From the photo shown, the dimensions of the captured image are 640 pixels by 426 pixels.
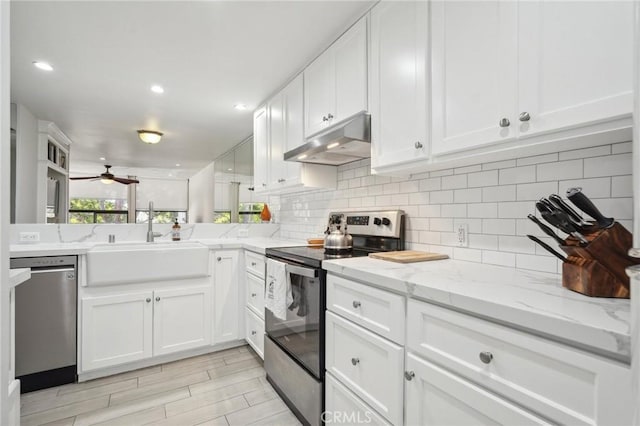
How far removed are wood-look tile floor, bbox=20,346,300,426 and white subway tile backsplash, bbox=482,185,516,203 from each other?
5.36ft

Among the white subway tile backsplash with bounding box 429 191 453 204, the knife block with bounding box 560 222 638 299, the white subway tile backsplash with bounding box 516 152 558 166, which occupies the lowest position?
the knife block with bounding box 560 222 638 299

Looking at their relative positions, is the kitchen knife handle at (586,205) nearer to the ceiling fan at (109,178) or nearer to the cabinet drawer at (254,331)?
the cabinet drawer at (254,331)

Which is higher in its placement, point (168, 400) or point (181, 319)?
point (181, 319)

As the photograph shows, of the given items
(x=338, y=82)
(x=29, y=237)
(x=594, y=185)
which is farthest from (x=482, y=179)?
(x=29, y=237)

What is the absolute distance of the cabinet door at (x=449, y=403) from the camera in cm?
79

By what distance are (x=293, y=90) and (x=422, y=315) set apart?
2128 mm

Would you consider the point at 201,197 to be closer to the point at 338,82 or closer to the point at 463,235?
the point at 338,82

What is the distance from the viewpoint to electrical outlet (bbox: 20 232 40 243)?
7.93 feet

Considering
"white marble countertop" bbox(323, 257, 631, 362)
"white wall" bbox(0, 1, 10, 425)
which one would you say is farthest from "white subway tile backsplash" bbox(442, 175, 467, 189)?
"white wall" bbox(0, 1, 10, 425)

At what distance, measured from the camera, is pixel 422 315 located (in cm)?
103

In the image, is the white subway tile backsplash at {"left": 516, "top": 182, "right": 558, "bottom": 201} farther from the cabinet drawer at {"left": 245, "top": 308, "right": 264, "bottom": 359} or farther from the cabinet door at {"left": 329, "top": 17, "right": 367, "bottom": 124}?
the cabinet drawer at {"left": 245, "top": 308, "right": 264, "bottom": 359}

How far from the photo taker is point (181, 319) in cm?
246

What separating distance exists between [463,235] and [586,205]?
0.72 m

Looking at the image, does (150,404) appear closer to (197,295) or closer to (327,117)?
(197,295)
